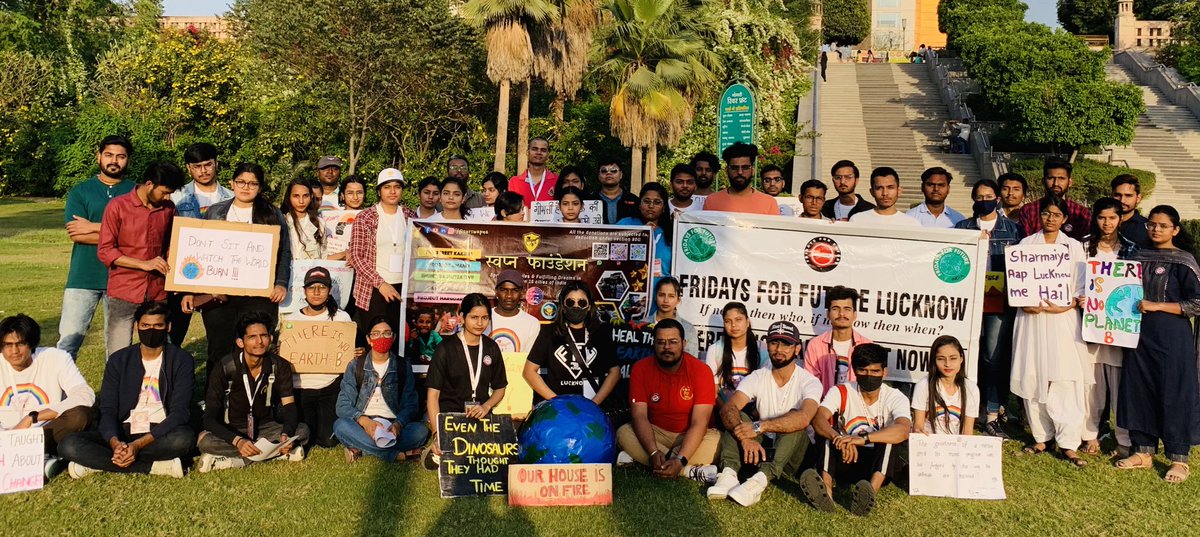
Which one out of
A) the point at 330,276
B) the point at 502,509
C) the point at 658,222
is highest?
the point at 658,222

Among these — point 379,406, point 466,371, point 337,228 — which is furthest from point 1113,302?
point 337,228

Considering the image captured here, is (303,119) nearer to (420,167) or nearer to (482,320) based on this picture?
(420,167)

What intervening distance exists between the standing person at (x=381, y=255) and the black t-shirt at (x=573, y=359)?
1.81 meters

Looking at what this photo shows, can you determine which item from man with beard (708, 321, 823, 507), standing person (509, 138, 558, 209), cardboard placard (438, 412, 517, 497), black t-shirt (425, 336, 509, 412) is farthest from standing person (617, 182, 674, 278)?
cardboard placard (438, 412, 517, 497)

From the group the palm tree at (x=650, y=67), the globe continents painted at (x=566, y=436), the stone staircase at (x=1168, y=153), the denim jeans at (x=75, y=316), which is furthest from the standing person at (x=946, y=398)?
the stone staircase at (x=1168, y=153)

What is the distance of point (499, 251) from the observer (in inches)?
346

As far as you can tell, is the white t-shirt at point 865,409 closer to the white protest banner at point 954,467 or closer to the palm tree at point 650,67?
the white protest banner at point 954,467

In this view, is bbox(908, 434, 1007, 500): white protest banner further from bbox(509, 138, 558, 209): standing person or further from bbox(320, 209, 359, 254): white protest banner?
bbox(509, 138, 558, 209): standing person

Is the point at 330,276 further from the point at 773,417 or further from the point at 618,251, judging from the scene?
the point at 773,417

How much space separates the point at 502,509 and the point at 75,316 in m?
4.32

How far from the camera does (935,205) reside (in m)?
8.80

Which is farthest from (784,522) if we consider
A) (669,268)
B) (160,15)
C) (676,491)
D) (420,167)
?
(160,15)

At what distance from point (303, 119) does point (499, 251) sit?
2298cm

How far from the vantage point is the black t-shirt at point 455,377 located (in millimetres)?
7188
